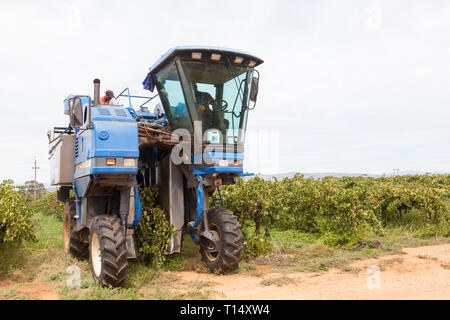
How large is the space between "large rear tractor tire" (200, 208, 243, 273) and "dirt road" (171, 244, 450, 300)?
187 mm

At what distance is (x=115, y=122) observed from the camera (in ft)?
19.9

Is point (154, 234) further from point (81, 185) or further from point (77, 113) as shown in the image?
point (77, 113)

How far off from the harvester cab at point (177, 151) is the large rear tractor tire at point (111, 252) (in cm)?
4

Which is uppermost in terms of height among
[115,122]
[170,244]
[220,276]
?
[115,122]

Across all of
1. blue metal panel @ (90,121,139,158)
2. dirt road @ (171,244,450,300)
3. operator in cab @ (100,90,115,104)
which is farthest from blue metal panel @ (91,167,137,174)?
operator in cab @ (100,90,115,104)

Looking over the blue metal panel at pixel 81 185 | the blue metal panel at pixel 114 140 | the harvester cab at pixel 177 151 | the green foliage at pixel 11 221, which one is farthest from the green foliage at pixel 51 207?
the blue metal panel at pixel 114 140

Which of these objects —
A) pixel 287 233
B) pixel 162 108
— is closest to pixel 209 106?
pixel 162 108

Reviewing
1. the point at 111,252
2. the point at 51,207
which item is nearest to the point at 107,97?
the point at 111,252

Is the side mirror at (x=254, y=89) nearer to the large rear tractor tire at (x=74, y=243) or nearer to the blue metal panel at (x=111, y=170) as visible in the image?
the blue metal panel at (x=111, y=170)

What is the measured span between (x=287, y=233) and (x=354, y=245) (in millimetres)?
2552

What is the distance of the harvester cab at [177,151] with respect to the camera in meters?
5.91

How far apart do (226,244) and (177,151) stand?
1.83 meters

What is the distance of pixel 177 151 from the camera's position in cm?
704

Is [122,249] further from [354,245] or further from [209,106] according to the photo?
[354,245]
